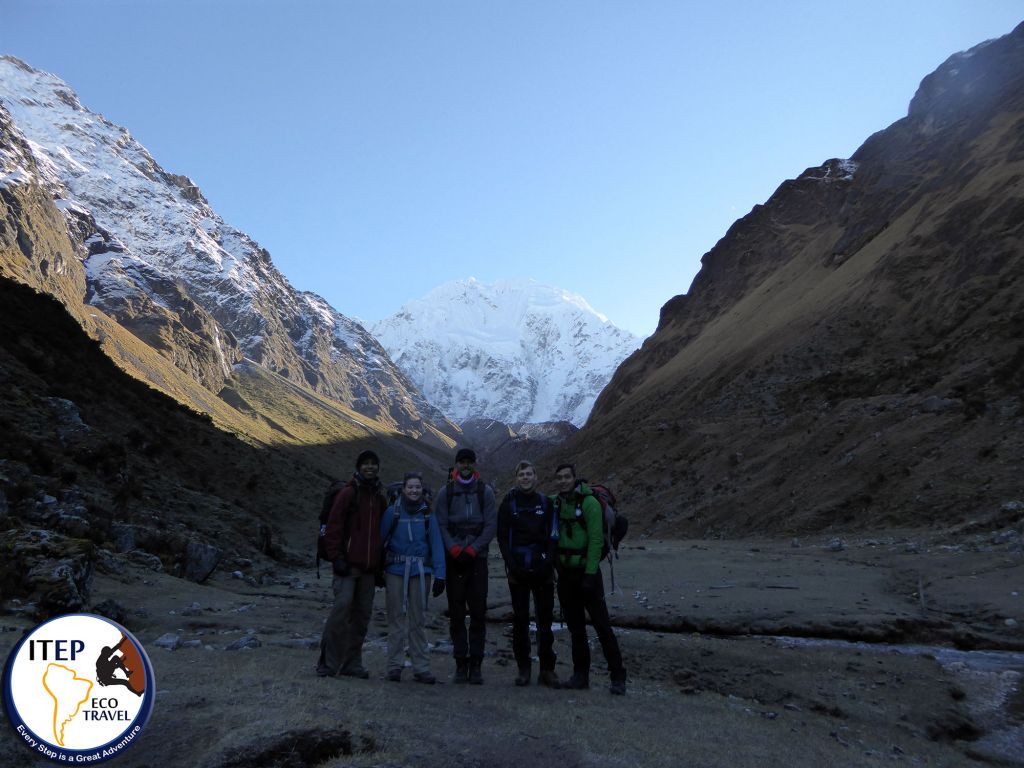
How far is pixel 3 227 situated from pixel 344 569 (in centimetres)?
11457

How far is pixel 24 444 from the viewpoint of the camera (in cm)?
1688

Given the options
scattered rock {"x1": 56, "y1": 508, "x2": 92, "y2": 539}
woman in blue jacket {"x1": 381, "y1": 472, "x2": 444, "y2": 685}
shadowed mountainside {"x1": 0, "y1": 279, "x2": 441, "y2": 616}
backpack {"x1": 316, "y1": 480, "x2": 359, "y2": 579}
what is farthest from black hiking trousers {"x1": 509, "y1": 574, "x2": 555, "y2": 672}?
scattered rock {"x1": 56, "y1": 508, "x2": 92, "y2": 539}

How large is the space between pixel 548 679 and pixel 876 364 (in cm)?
3032

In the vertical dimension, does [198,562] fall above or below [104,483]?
below

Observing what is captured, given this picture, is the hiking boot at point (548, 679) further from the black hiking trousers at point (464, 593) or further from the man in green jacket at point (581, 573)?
the black hiking trousers at point (464, 593)

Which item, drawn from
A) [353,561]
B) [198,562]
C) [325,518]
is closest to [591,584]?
[353,561]

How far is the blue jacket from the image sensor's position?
23.9 feet

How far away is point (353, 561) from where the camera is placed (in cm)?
718

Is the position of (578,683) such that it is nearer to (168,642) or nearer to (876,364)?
(168,642)

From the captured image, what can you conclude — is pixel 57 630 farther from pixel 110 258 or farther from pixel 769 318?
pixel 110 258

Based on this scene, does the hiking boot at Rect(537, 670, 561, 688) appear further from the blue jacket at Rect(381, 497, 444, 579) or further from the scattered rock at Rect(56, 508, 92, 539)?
the scattered rock at Rect(56, 508, 92, 539)

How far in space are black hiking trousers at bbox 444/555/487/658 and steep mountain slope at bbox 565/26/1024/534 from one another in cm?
1601

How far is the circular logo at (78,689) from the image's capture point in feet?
13.1

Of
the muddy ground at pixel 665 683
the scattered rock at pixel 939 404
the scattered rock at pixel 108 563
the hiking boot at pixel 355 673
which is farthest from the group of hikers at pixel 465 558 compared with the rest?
the scattered rock at pixel 939 404
